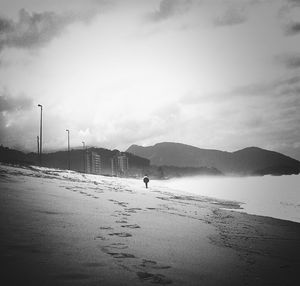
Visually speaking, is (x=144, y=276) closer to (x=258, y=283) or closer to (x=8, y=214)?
(x=258, y=283)

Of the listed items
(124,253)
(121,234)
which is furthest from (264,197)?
(124,253)

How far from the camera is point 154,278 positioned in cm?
389

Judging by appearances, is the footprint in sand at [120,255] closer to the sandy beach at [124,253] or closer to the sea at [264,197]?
the sandy beach at [124,253]

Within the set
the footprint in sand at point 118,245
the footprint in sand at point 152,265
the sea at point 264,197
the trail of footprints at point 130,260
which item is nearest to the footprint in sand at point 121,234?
the trail of footprints at point 130,260

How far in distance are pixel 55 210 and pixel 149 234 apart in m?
3.02

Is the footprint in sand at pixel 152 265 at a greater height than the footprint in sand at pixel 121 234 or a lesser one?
lesser

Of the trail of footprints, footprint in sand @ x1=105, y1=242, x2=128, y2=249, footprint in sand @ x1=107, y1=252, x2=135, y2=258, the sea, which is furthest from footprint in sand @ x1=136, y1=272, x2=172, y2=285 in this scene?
the sea

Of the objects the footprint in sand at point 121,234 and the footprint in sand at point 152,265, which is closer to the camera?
the footprint in sand at point 152,265

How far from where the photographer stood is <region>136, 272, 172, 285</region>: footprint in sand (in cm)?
378

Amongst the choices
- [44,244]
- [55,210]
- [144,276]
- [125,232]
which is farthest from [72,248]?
[55,210]

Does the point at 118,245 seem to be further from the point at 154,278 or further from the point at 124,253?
the point at 154,278

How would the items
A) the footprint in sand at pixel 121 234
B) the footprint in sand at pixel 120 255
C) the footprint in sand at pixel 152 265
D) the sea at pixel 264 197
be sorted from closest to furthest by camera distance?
the footprint in sand at pixel 152 265 → the footprint in sand at pixel 120 255 → the footprint in sand at pixel 121 234 → the sea at pixel 264 197

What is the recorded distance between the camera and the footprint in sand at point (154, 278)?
3785 mm

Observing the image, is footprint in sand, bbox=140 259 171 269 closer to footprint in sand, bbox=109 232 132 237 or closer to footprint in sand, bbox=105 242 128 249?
footprint in sand, bbox=105 242 128 249
